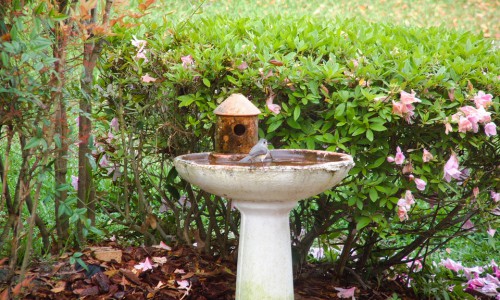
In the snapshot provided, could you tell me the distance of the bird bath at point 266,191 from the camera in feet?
9.50

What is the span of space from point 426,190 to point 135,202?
66.7 inches

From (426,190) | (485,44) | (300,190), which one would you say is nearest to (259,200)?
(300,190)

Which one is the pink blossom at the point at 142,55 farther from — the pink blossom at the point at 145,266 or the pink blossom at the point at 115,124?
the pink blossom at the point at 145,266

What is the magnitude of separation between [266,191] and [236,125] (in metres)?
0.44

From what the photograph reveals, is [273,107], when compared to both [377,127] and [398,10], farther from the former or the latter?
[398,10]

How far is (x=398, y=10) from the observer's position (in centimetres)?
1329

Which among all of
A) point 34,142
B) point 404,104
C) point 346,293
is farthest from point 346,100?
point 34,142

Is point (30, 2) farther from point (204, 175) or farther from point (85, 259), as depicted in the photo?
point (85, 259)

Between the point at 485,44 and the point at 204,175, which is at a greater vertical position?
the point at 485,44

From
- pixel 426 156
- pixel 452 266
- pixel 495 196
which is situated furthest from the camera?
pixel 452 266

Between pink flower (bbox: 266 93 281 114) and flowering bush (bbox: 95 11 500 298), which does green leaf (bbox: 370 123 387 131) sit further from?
pink flower (bbox: 266 93 281 114)

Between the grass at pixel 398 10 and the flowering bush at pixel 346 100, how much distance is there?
7.90m

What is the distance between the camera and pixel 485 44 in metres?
3.98

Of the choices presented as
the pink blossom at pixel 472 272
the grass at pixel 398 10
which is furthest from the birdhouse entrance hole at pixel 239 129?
the grass at pixel 398 10
